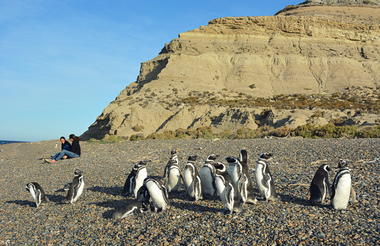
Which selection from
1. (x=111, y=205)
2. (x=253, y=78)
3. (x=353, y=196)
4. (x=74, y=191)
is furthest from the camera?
(x=253, y=78)

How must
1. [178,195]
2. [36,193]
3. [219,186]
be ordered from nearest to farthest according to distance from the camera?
[219,186] → [178,195] → [36,193]

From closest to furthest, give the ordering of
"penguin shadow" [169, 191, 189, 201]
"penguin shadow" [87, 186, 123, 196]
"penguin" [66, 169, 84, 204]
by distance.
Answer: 1. "penguin shadow" [169, 191, 189, 201]
2. "penguin" [66, 169, 84, 204]
3. "penguin shadow" [87, 186, 123, 196]

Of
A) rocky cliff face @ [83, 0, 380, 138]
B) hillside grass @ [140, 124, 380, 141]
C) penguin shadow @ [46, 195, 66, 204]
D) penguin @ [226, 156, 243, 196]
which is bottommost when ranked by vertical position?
penguin shadow @ [46, 195, 66, 204]

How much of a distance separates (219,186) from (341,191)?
83.7 inches

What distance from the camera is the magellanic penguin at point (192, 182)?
768cm

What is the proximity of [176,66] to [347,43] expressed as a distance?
25.3 metres

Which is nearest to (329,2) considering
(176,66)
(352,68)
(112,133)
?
(352,68)

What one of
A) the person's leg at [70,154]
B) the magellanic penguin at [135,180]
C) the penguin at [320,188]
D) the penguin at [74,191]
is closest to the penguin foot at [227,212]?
the penguin at [320,188]

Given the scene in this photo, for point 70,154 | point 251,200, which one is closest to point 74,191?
point 251,200

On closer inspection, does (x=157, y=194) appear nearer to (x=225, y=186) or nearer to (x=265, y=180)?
(x=225, y=186)

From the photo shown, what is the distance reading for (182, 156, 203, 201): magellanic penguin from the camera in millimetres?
7684

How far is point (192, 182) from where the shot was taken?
7840 mm

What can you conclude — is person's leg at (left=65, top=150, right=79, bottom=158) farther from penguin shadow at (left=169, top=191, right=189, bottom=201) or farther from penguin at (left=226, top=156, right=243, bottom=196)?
penguin at (left=226, top=156, right=243, bottom=196)

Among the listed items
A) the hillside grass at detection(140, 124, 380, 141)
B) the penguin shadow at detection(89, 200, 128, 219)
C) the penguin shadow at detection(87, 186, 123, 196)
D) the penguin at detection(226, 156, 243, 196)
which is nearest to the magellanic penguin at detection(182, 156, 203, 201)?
the penguin at detection(226, 156, 243, 196)
